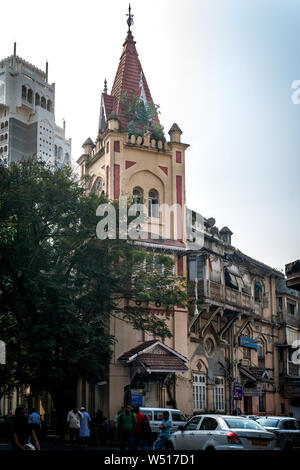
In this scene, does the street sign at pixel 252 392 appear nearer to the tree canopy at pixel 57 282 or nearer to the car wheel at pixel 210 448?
the tree canopy at pixel 57 282

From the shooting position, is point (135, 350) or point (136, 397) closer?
point (136, 397)

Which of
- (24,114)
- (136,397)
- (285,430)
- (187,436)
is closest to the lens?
(187,436)

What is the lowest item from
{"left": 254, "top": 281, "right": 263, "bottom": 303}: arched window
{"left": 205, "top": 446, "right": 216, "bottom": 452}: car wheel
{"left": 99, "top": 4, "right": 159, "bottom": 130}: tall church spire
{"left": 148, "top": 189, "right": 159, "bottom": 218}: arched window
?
{"left": 205, "top": 446, "right": 216, "bottom": 452}: car wheel

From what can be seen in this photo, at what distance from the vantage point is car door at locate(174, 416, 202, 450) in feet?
54.7

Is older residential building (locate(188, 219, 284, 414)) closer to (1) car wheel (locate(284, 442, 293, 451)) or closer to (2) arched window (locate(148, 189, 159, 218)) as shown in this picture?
(2) arched window (locate(148, 189, 159, 218))

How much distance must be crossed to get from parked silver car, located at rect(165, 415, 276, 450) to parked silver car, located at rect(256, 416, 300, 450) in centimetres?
333

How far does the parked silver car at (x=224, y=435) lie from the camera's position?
15.4 metres

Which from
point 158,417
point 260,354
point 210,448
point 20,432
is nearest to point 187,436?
point 210,448

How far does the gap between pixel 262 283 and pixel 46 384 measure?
22.1 metres

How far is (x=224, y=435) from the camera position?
1548 centimetres

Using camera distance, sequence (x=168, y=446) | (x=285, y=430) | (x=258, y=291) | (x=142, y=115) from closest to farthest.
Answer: (x=168, y=446), (x=285, y=430), (x=142, y=115), (x=258, y=291)

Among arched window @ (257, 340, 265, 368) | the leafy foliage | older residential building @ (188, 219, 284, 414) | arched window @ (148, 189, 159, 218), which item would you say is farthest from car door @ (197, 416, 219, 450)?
arched window @ (257, 340, 265, 368)

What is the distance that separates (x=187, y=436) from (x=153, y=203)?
2057 centimetres

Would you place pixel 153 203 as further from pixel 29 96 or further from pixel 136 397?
pixel 29 96
